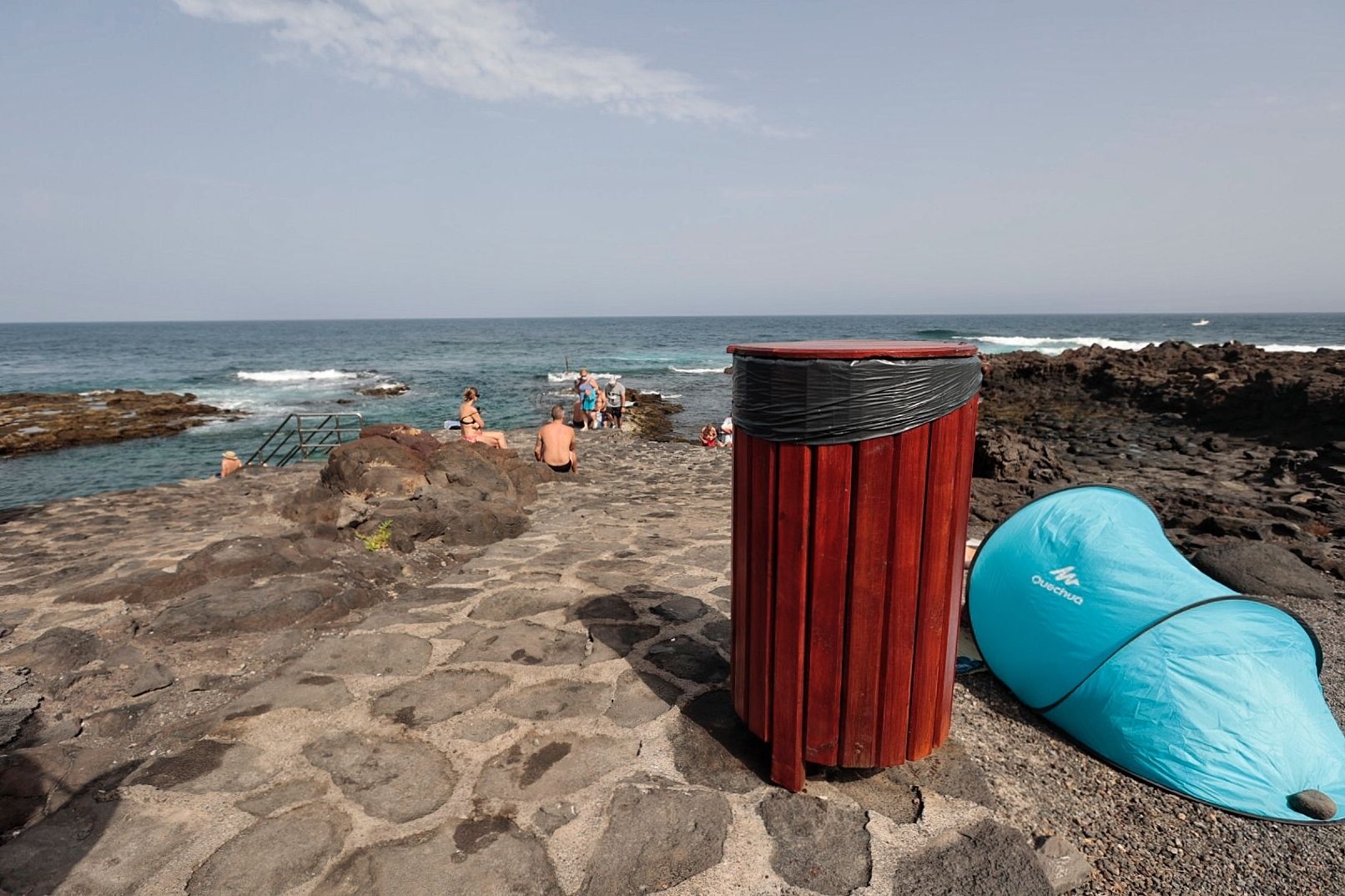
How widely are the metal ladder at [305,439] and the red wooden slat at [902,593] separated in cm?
1177

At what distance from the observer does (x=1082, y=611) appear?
328cm

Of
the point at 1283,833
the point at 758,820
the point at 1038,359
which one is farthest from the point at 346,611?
the point at 1038,359

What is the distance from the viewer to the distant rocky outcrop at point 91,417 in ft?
73.7

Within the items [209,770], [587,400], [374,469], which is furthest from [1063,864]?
[587,400]

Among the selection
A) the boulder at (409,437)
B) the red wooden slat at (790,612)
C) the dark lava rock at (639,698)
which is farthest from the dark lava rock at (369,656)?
the boulder at (409,437)

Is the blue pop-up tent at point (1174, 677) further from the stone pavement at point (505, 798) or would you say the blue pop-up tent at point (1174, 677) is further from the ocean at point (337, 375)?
the ocean at point (337, 375)

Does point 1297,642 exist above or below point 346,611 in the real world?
above

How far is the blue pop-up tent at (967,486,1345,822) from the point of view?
2.76m

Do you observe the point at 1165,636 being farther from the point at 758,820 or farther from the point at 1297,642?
the point at 758,820

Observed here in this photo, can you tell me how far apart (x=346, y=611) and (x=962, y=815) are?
381 centimetres

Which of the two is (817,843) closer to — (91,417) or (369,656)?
(369,656)

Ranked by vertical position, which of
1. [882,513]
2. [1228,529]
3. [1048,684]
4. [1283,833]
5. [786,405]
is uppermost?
[786,405]

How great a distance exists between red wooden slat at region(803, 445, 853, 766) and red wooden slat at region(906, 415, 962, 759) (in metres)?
0.31

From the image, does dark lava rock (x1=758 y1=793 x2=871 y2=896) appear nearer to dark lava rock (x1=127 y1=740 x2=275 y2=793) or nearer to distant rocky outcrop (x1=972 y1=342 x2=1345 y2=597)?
dark lava rock (x1=127 y1=740 x2=275 y2=793)
